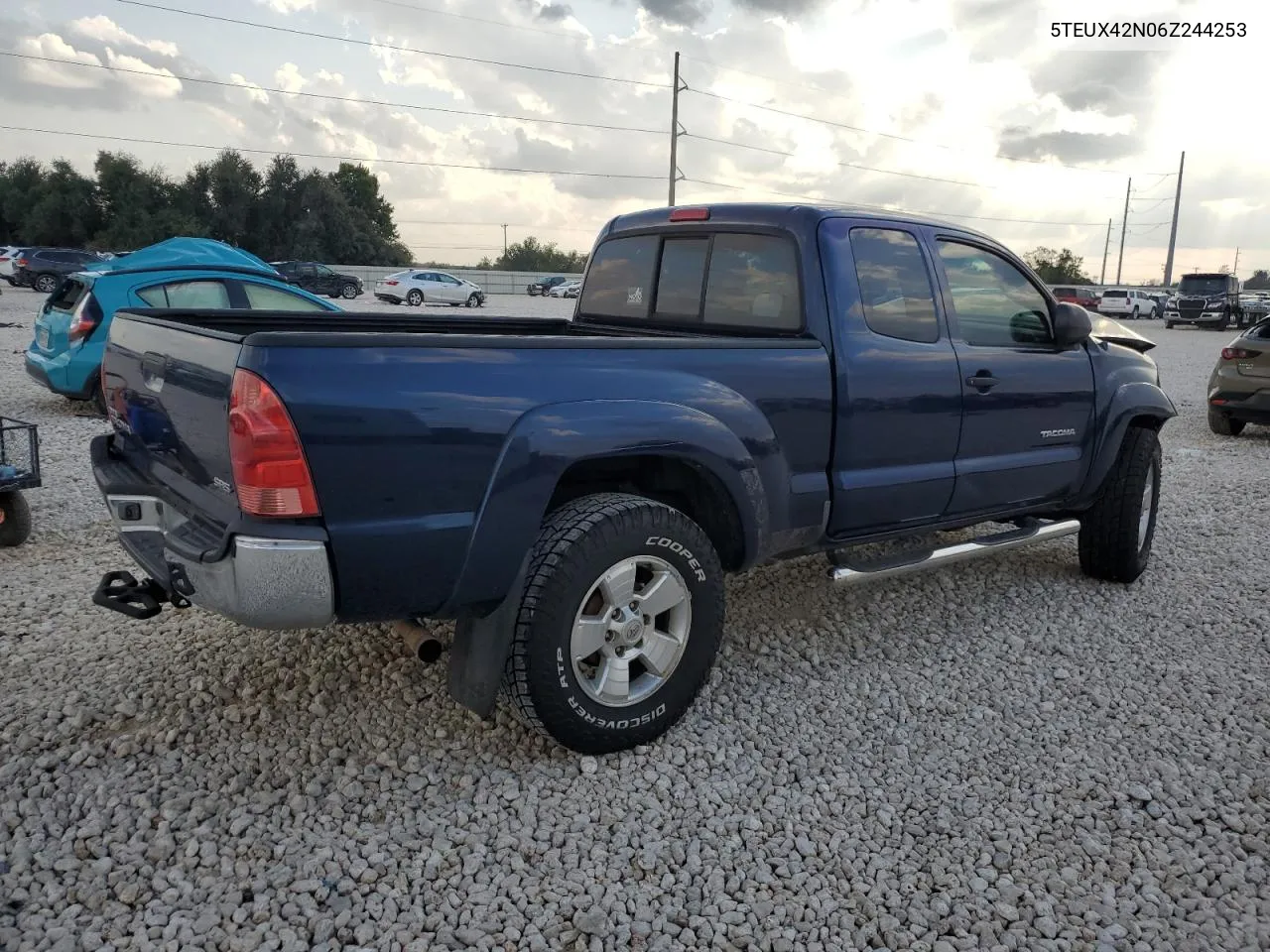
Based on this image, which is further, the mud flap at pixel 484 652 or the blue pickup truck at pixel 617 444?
the mud flap at pixel 484 652

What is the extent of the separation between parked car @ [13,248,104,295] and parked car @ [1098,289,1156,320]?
39.2 meters

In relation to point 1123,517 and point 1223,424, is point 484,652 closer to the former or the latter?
point 1123,517

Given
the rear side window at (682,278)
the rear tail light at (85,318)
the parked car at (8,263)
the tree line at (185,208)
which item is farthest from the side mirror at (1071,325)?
the tree line at (185,208)

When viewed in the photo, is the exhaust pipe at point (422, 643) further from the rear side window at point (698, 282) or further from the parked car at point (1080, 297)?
the parked car at point (1080, 297)

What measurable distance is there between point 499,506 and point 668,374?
781mm

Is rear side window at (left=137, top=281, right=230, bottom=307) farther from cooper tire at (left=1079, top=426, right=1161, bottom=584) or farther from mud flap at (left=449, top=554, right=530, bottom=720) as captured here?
cooper tire at (left=1079, top=426, right=1161, bottom=584)

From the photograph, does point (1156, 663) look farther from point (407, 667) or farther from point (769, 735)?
point (407, 667)

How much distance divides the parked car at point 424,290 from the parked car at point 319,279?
196cm

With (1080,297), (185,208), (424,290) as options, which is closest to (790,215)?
(424,290)

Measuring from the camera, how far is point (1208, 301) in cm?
3300

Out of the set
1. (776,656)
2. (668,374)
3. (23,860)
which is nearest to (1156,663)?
(776,656)

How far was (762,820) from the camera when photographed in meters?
3.02

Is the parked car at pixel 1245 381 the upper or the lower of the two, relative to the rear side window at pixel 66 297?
lower

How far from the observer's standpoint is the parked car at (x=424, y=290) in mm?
34500
